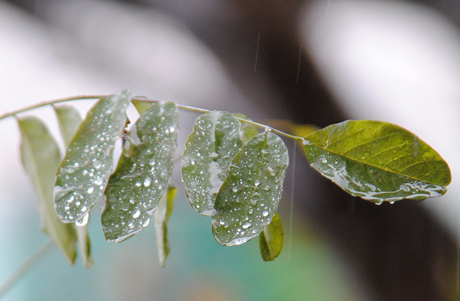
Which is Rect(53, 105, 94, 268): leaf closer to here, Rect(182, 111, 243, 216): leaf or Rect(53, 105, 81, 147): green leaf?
Rect(53, 105, 81, 147): green leaf

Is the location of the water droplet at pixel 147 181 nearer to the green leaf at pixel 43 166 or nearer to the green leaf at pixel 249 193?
the green leaf at pixel 249 193

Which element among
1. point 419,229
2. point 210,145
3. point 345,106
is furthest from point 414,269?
point 210,145

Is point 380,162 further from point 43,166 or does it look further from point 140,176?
point 43,166

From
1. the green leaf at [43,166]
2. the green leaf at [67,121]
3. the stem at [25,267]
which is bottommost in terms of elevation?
the stem at [25,267]

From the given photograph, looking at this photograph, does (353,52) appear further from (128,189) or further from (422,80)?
(128,189)

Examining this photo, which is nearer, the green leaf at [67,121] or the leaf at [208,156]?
the leaf at [208,156]

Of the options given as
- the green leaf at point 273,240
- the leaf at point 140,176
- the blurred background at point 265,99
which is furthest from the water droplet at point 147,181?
the blurred background at point 265,99

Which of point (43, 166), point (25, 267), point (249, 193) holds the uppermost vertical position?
point (249, 193)

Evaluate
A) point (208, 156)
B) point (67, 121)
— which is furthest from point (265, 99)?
point (208, 156)
